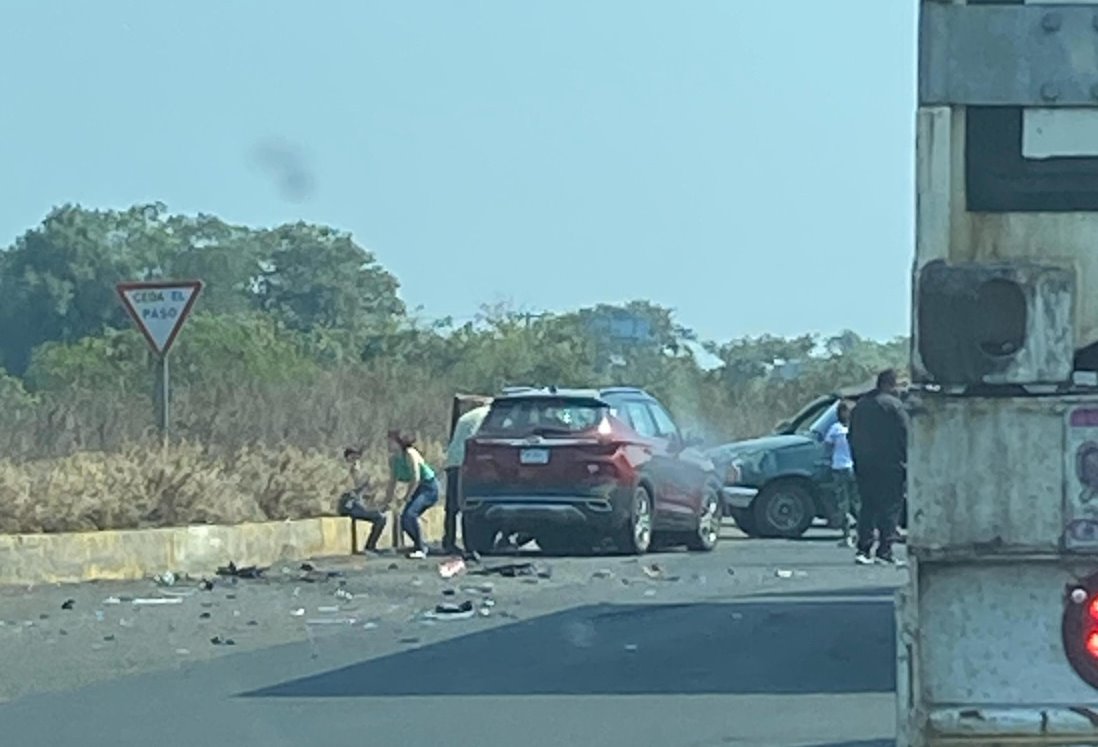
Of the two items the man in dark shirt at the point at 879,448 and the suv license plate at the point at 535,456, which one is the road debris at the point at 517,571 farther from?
the man in dark shirt at the point at 879,448

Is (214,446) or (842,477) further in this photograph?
(214,446)

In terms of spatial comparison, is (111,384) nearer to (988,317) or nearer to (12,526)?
(12,526)

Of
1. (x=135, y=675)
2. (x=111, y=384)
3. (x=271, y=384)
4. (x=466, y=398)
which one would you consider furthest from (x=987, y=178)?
(x=111, y=384)

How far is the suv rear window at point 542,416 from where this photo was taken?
22.9m

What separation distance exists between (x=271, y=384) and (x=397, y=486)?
52.6 feet

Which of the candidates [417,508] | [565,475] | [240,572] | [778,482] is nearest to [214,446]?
[417,508]

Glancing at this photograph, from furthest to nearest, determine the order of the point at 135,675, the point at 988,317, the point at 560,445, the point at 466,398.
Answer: the point at 466,398 < the point at 560,445 < the point at 135,675 < the point at 988,317

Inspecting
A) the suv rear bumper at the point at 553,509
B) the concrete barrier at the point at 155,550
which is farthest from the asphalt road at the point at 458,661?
the suv rear bumper at the point at 553,509

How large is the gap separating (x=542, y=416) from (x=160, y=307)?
383 centimetres

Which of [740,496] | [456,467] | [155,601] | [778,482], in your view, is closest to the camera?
[155,601]

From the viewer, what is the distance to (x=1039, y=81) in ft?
12.0

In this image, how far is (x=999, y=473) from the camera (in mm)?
3594

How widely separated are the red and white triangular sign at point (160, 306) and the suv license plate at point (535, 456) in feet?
11.4

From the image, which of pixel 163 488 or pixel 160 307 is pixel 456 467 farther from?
pixel 163 488
